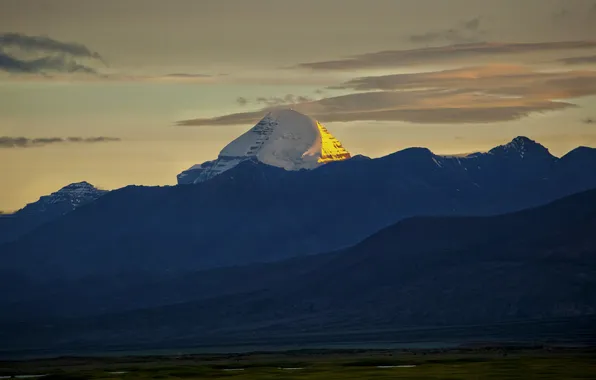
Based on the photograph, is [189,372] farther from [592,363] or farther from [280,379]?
[592,363]

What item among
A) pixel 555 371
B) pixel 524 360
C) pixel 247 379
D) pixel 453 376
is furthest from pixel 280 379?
pixel 524 360

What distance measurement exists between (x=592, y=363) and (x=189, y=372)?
51987 millimetres

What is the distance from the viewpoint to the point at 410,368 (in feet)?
601

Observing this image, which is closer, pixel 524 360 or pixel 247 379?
pixel 247 379

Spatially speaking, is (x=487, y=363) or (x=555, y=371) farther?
(x=487, y=363)

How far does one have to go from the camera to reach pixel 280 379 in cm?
16262

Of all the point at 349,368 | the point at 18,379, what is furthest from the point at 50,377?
the point at 349,368

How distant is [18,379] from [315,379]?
170ft

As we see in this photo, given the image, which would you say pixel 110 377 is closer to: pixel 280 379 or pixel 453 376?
pixel 280 379

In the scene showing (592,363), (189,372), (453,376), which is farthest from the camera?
(189,372)

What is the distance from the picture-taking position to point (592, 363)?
575 ft

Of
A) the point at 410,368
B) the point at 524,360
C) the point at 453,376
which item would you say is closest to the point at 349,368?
the point at 410,368

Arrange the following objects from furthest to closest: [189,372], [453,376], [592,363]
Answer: [189,372], [592,363], [453,376]

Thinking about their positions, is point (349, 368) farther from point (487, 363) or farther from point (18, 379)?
Answer: point (18, 379)
